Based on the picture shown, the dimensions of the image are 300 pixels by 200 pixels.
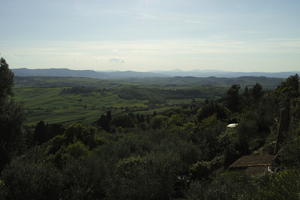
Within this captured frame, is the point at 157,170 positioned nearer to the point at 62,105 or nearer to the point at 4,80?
the point at 4,80

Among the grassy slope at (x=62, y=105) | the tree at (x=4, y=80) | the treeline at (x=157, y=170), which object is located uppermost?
the tree at (x=4, y=80)

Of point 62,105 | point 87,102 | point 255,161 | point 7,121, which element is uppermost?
point 7,121

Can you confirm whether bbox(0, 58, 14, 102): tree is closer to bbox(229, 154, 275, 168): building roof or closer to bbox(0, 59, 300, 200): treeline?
bbox(0, 59, 300, 200): treeline

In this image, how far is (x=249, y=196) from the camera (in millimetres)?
8820

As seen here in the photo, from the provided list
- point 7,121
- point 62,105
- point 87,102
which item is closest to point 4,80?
point 7,121

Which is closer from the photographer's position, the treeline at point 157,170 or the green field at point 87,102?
the treeline at point 157,170

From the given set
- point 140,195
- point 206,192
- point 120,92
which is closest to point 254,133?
point 140,195

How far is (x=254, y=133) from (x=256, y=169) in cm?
1160

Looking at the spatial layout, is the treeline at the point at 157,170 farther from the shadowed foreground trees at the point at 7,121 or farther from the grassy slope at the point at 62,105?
the grassy slope at the point at 62,105

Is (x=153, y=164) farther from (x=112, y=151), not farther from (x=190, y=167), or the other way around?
(x=112, y=151)

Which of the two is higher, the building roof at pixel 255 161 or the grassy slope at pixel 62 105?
the building roof at pixel 255 161

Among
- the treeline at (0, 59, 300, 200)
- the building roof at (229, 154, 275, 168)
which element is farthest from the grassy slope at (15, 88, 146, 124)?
the building roof at (229, 154, 275, 168)

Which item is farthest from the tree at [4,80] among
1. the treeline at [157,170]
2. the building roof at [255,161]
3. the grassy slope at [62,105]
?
the grassy slope at [62,105]

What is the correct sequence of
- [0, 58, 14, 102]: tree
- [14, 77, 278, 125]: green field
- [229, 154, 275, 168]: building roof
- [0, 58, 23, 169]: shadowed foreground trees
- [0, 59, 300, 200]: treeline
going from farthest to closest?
[14, 77, 278, 125]: green field
[0, 58, 14, 102]: tree
[0, 58, 23, 169]: shadowed foreground trees
[229, 154, 275, 168]: building roof
[0, 59, 300, 200]: treeline
